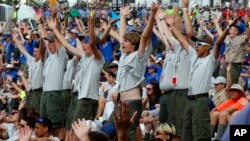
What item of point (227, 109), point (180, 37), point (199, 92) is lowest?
point (227, 109)

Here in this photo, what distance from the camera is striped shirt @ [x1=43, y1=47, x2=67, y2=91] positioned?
9.24 m

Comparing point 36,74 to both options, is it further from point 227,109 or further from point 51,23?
point 227,109

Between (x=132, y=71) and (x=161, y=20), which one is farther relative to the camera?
(x=161, y=20)

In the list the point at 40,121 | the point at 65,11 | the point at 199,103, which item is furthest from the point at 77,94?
the point at 65,11

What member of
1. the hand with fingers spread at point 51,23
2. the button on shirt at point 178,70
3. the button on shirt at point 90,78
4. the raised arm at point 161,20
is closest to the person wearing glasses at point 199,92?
the button on shirt at point 178,70

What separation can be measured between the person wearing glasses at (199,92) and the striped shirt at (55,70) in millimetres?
2391

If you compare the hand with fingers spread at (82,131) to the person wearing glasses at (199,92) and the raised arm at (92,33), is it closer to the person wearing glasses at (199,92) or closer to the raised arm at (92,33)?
the person wearing glasses at (199,92)

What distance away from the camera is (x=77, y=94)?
8.66m

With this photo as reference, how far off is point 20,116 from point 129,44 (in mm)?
Result: 2371

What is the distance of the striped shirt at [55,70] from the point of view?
9.24 m

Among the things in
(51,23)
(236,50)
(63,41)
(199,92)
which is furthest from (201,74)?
A: (236,50)

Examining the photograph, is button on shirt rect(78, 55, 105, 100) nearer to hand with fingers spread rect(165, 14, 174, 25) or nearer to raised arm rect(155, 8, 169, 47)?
raised arm rect(155, 8, 169, 47)

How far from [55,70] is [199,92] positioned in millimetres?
2660

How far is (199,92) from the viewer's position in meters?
7.31
